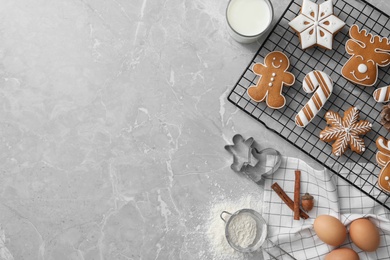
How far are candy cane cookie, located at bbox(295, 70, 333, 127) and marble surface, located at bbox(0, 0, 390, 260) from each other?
14 centimetres

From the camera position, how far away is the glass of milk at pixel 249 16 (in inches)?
75.8

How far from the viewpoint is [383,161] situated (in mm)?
1867

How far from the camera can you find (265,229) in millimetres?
1934

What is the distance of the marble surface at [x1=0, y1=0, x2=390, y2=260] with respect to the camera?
199cm

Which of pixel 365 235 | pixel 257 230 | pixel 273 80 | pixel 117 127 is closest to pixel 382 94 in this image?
pixel 273 80

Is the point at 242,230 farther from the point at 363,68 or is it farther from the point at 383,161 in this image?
the point at 363,68

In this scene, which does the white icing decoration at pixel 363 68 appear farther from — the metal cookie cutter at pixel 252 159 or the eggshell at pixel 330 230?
the eggshell at pixel 330 230

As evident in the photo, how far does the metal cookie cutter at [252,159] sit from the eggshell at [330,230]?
0.23 meters

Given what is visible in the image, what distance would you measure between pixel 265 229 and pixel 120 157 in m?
0.56

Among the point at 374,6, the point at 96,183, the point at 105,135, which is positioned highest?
the point at 374,6

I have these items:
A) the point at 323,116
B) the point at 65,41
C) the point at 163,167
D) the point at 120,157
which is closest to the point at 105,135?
the point at 120,157

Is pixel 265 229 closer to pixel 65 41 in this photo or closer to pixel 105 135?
pixel 105 135

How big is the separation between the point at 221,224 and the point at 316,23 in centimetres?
75

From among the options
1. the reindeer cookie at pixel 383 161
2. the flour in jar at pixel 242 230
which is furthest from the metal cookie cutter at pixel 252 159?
the reindeer cookie at pixel 383 161
